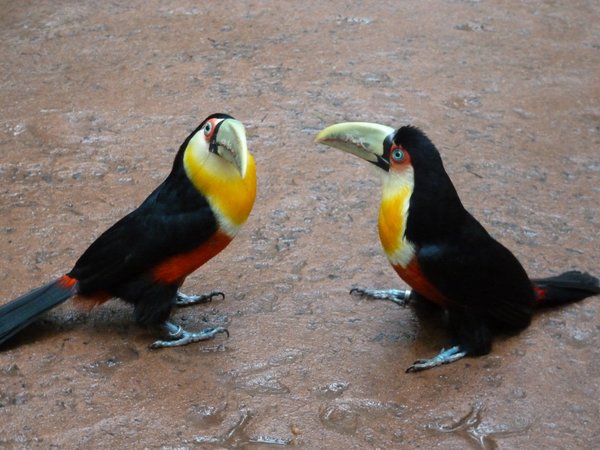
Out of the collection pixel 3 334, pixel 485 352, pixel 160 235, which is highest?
pixel 160 235

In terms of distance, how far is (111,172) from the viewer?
213 inches

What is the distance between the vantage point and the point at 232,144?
386 centimetres

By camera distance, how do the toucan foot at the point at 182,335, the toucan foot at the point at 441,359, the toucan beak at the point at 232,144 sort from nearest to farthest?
the toucan beak at the point at 232,144 → the toucan foot at the point at 441,359 → the toucan foot at the point at 182,335

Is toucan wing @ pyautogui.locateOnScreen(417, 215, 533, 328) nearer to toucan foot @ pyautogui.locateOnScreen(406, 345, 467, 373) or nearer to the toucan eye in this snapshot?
toucan foot @ pyautogui.locateOnScreen(406, 345, 467, 373)

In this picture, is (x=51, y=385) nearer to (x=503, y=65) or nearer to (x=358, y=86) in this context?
(x=358, y=86)

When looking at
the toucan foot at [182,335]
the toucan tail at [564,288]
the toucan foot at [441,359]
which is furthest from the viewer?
the toucan tail at [564,288]

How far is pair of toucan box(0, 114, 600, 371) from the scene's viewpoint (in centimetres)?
385

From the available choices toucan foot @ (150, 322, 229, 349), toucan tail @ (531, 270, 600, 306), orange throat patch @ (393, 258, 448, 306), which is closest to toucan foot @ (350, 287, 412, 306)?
orange throat patch @ (393, 258, 448, 306)

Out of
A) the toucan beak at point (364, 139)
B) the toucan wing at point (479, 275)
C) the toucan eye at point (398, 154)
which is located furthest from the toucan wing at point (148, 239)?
the toucan wing at point (479, 275)

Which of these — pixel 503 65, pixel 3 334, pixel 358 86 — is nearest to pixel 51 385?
pixel 3 334

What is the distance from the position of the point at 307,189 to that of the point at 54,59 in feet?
8.79

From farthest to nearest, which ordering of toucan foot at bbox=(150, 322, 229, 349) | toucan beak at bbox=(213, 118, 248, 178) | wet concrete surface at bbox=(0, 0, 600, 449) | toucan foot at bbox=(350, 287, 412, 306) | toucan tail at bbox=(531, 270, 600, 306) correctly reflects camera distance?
1. toucan foot at bbox=(350, 287, 412, 306)
2. toucan tail at bbox=(531, 270, 600, 306)
3. toucan foot at bbox=(150, 322, 229, 349)
4. toucan beak at bbox=(213, 118, 248, 178)
5. wet concrete surface at bbox=(0, 0, 600, 449)

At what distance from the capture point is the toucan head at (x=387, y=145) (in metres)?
3.84

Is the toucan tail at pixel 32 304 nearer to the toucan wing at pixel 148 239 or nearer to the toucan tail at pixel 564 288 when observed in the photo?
the toucan wing at pixel 148 239
